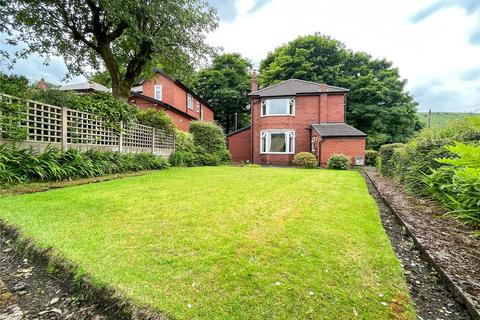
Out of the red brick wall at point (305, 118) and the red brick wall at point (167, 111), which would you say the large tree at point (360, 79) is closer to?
the red brick wall at point (305, 118)

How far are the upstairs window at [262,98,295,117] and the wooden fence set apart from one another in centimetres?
1033

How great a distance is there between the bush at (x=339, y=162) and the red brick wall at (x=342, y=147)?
111 cm

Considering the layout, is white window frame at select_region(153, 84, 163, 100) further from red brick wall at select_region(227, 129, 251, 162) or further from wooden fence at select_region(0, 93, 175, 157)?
wooden fence at select_region(0, 93, 175, 157)

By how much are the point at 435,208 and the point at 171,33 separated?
11970 millimetres

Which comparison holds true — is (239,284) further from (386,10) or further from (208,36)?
(208,36)

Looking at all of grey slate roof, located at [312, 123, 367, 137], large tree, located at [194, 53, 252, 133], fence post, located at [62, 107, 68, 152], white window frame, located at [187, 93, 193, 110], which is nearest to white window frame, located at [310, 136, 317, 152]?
grey slate roof, located at [312, 123, 367, 137]

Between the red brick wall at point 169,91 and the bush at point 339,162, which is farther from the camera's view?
the red brick wall at point 169,91

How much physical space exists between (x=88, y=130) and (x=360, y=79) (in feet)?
93.6

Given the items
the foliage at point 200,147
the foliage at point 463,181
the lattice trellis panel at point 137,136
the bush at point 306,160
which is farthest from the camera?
the bush at point 306,160

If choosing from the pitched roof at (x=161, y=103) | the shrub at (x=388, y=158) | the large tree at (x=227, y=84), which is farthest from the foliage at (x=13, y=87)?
the large tree at (x=227, y=84)

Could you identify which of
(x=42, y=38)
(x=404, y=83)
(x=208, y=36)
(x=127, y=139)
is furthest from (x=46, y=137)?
(x=404, y=83)

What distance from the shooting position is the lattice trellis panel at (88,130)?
771cm

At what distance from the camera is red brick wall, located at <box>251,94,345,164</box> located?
18625mm

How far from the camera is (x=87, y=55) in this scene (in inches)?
543
